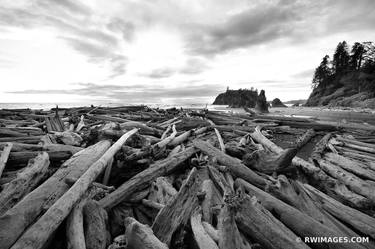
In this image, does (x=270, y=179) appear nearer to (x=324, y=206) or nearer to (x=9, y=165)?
(x=324, y=206)

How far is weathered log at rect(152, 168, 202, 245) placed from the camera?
7.46ft

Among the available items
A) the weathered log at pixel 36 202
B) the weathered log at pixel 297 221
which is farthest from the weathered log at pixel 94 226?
the weathered log at pixel 297 221

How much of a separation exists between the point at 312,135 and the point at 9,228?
9.14 meters

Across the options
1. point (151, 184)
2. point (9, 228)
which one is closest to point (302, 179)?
point (151, 184)

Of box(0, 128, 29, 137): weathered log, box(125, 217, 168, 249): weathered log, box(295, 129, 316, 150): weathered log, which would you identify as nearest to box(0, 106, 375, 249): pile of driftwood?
box(125, 217, 168, 249): weathered log

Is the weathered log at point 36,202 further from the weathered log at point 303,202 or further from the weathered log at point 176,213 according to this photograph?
the weathered log at point 303,202

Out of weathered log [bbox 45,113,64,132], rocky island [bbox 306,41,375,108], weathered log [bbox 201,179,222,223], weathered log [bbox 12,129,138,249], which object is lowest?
weathered log [bbox 201,179,222,223]

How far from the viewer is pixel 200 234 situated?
220 cm

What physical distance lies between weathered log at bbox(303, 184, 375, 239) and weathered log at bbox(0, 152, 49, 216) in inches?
171

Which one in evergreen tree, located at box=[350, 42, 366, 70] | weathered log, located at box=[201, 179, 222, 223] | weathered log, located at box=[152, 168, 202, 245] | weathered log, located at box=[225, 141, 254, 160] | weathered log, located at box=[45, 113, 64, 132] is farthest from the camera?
evergreen tree, located at box=[350, 42, 366, 70]

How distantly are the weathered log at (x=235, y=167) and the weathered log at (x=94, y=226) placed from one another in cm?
248

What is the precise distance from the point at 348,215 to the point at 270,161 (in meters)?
1.51

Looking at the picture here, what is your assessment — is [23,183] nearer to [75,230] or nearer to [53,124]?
[75,230]

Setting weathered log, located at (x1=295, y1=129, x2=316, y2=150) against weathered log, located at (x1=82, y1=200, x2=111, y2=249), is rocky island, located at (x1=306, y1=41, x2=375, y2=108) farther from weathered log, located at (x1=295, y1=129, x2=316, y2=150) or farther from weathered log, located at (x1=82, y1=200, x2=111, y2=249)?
weathered log, located at (x1=82, y1=200, x2=111, y2=249)
